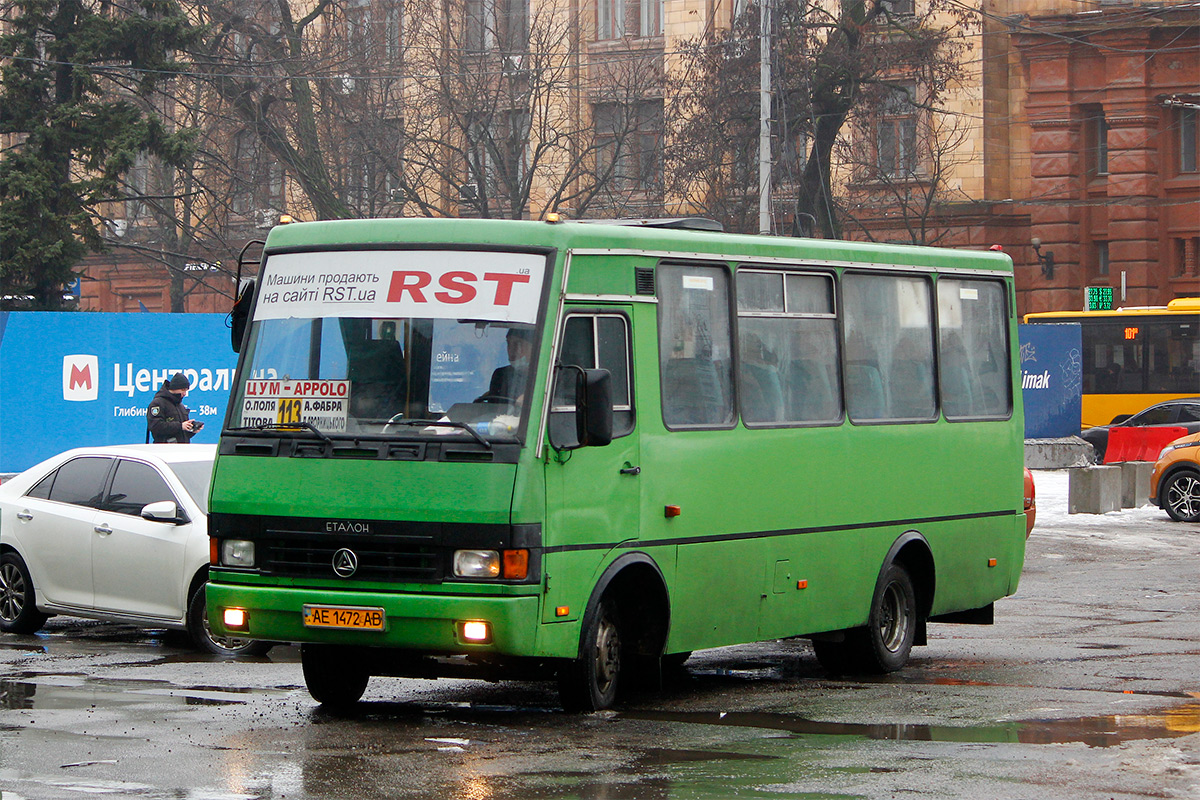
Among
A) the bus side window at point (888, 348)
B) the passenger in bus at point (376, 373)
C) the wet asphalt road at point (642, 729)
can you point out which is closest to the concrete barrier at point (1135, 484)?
the wet asphalt road at point (642, 729)

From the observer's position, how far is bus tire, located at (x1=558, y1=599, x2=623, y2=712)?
9.04 m

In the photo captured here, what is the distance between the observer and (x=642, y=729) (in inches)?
350

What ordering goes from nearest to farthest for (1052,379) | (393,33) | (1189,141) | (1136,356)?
(1052,379), (1136,356), (393,33), (1189,141)

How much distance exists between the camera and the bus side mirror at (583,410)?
8.70 m

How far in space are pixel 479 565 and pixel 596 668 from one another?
103cm

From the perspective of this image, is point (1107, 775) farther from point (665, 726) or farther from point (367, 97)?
point (367, 97)

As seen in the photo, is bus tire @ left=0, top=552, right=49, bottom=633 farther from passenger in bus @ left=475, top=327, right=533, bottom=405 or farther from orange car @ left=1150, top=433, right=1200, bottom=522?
orange car @ left=1150, top=433, right=1200, bottom=522

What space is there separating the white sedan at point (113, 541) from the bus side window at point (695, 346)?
368 centimetres

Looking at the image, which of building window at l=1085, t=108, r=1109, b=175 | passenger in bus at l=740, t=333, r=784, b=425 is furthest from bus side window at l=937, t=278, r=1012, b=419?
building window at l=1085, t=108, r=1109, b=175

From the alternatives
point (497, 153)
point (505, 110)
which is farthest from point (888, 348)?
point (505, 110)

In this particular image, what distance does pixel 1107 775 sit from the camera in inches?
301

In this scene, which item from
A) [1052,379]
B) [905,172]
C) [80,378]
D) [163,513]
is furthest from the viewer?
[905,172]

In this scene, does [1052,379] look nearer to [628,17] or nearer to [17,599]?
[628,17]

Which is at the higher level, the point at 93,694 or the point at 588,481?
the point at 588,481
